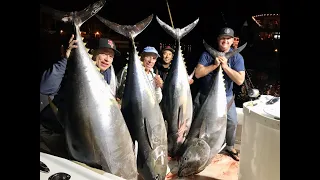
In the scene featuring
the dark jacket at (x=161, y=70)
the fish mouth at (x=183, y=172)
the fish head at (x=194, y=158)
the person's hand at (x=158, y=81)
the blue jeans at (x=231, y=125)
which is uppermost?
the dark jacket at (x=161, y=70)

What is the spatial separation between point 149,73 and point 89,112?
17.3 inches

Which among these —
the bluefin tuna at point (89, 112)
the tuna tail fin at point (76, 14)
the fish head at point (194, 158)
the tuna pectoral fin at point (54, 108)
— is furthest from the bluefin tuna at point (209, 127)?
the tuna pectoral fin at point (54, 108)

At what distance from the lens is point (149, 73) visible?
177cm

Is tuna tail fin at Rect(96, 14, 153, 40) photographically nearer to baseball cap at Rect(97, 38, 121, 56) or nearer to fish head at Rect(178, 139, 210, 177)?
baseball cap at Rect(97, 38, 121, 56)

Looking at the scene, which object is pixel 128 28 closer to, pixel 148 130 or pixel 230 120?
pixel 148 130

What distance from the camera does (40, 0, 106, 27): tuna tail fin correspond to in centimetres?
141

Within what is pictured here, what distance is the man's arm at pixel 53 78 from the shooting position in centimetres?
141

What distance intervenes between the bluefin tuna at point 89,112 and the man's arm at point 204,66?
24.8 inches

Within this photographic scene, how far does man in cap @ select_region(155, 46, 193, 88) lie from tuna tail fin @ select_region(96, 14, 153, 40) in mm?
223

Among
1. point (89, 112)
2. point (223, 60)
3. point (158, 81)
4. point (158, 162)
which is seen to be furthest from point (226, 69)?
point (89, 112)

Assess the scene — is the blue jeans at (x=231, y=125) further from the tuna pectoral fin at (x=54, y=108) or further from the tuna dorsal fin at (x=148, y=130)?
the tuna pectoral fin at (x=54, y=108)
